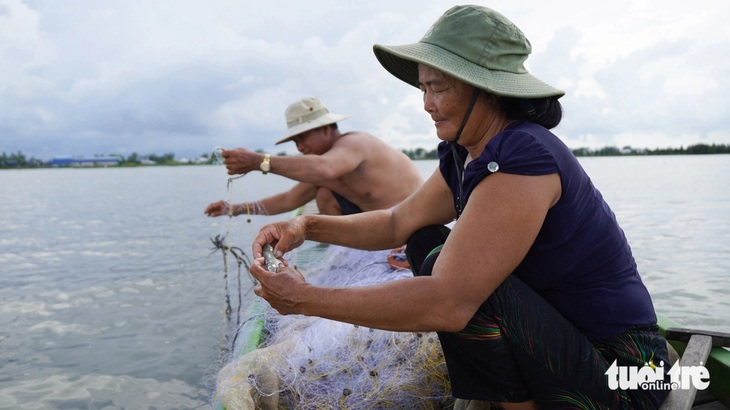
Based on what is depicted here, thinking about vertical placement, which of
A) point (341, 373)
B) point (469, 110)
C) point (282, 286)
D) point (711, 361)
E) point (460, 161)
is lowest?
point (341, 373)

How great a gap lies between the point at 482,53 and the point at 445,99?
18 centimetres

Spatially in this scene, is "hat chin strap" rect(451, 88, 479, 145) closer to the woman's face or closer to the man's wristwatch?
the woman's face

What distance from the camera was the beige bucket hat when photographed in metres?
5.11

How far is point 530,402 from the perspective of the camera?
177 centimetres

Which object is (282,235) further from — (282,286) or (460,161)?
(460,161)

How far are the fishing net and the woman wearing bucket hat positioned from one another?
0.64 m

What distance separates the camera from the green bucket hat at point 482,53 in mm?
1692

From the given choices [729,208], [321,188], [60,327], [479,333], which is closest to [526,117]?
[479,333]

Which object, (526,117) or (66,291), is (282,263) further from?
(66,291)

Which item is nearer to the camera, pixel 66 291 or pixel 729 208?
pixel 66 291

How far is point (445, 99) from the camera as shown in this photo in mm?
1808

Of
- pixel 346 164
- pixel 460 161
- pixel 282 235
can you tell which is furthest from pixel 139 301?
pixel 460 161

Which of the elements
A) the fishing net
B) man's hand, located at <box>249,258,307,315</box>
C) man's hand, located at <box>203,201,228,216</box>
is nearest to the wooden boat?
the fishing net

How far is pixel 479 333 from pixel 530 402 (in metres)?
0.34
